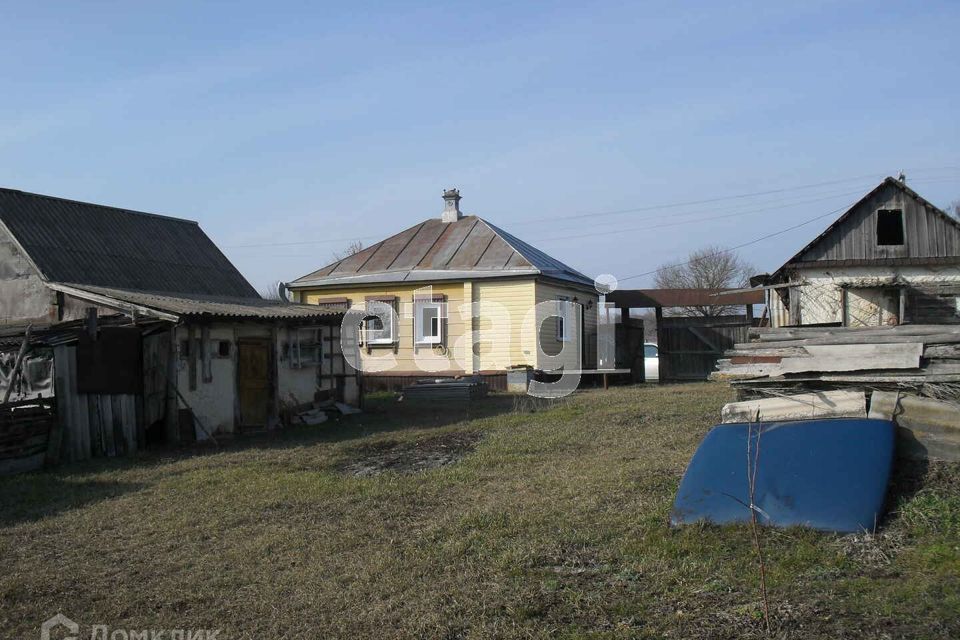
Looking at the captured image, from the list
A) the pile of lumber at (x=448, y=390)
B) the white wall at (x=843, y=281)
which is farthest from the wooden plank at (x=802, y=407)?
the white wall at (x=843, y=281)

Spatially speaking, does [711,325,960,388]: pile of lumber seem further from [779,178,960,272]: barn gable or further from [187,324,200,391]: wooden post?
[779,178,960,272]: barn gable

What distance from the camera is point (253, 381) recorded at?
50.8 feet

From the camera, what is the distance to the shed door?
15227 millimetres

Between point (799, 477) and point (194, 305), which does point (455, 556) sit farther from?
point (194, 305)

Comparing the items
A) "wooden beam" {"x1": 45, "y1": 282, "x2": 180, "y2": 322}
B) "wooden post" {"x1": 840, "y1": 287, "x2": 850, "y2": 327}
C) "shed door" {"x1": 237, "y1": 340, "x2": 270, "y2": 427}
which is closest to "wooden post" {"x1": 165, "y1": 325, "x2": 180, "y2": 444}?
"wooden beam" {"x1": 45, "y1": 282, "x2": 180, "y2": 322}

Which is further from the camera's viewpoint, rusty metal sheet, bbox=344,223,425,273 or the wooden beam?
rusty metal sheet, bbox=344,223,425,273

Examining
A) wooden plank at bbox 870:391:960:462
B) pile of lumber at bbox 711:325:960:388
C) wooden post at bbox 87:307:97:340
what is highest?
wooden post at bbox 87:307:97:340

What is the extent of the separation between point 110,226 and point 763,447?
15.8 m

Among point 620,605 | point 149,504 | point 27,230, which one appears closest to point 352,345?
point 27,230

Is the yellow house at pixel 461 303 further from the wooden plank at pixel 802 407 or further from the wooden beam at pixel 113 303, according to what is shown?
the wooden plank at pixel 802 407

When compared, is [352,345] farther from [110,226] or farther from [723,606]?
[723,606]

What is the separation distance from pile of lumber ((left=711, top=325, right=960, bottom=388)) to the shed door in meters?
9.59

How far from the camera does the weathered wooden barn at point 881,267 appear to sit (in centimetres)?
1970

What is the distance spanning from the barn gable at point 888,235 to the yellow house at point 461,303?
228 inches
